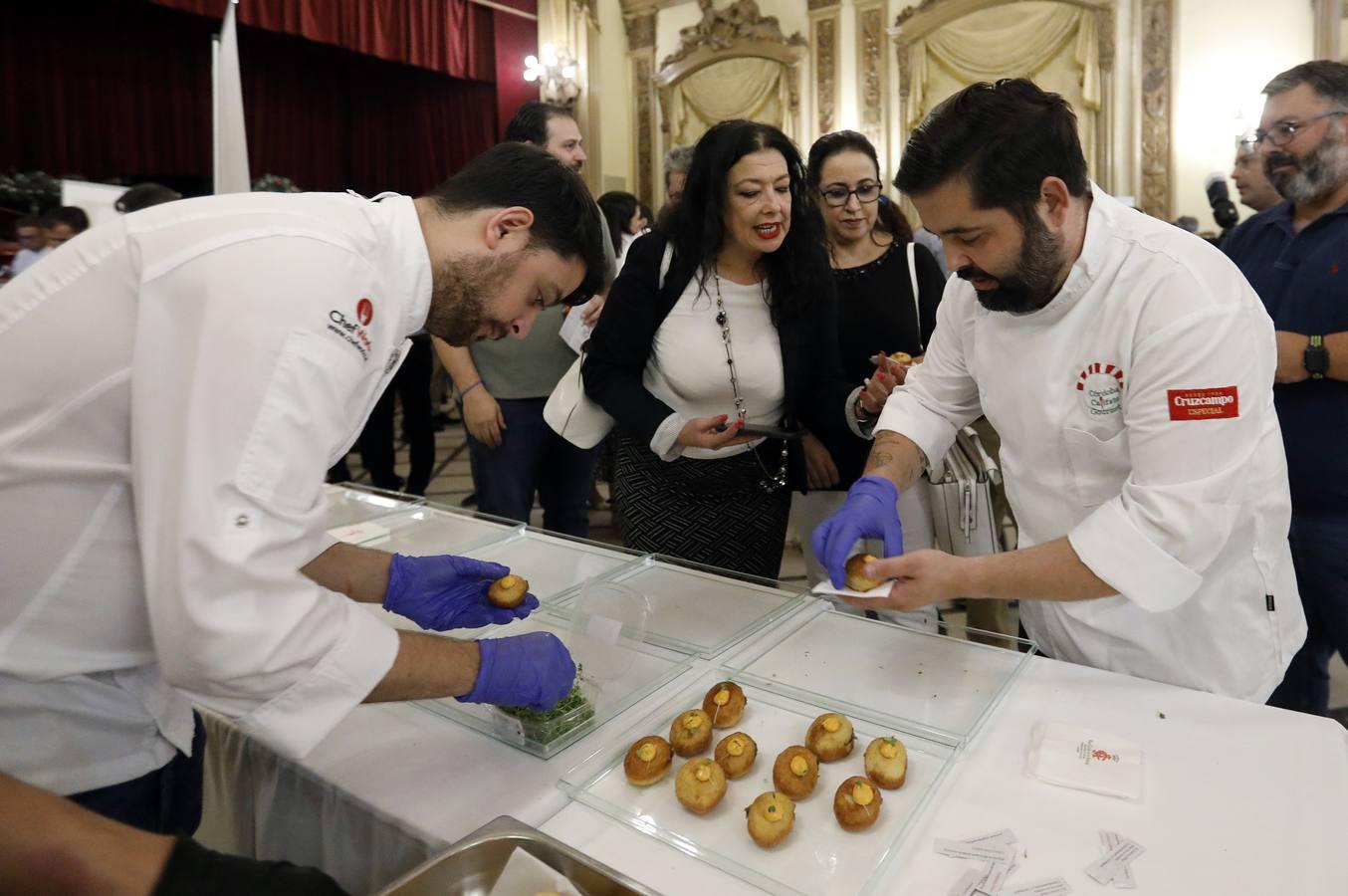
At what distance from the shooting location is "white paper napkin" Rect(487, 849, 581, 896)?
740mm

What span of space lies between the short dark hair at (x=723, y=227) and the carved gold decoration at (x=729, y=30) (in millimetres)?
6078

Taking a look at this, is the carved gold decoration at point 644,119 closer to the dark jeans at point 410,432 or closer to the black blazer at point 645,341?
the dark jeans at point 410,432

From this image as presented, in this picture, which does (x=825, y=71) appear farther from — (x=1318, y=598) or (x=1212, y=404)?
(x=1212, y=404)

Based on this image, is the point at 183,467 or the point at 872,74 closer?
the point at 183,467

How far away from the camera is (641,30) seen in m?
7.97

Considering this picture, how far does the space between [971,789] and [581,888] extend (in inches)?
17.0

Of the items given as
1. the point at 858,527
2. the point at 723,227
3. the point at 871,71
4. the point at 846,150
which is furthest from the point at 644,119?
the point at 858,527

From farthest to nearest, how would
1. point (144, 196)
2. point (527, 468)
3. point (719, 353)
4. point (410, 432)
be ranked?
point (410, 432), point (144, 196), point (527, 468), point (719, 353)

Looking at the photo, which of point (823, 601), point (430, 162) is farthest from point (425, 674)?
point (430, 162)

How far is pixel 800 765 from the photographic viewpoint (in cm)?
92

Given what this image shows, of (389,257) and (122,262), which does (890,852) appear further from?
(122,262)

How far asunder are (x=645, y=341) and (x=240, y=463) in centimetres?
116

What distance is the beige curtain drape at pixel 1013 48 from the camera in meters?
6.13

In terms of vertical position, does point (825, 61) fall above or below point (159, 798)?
above
